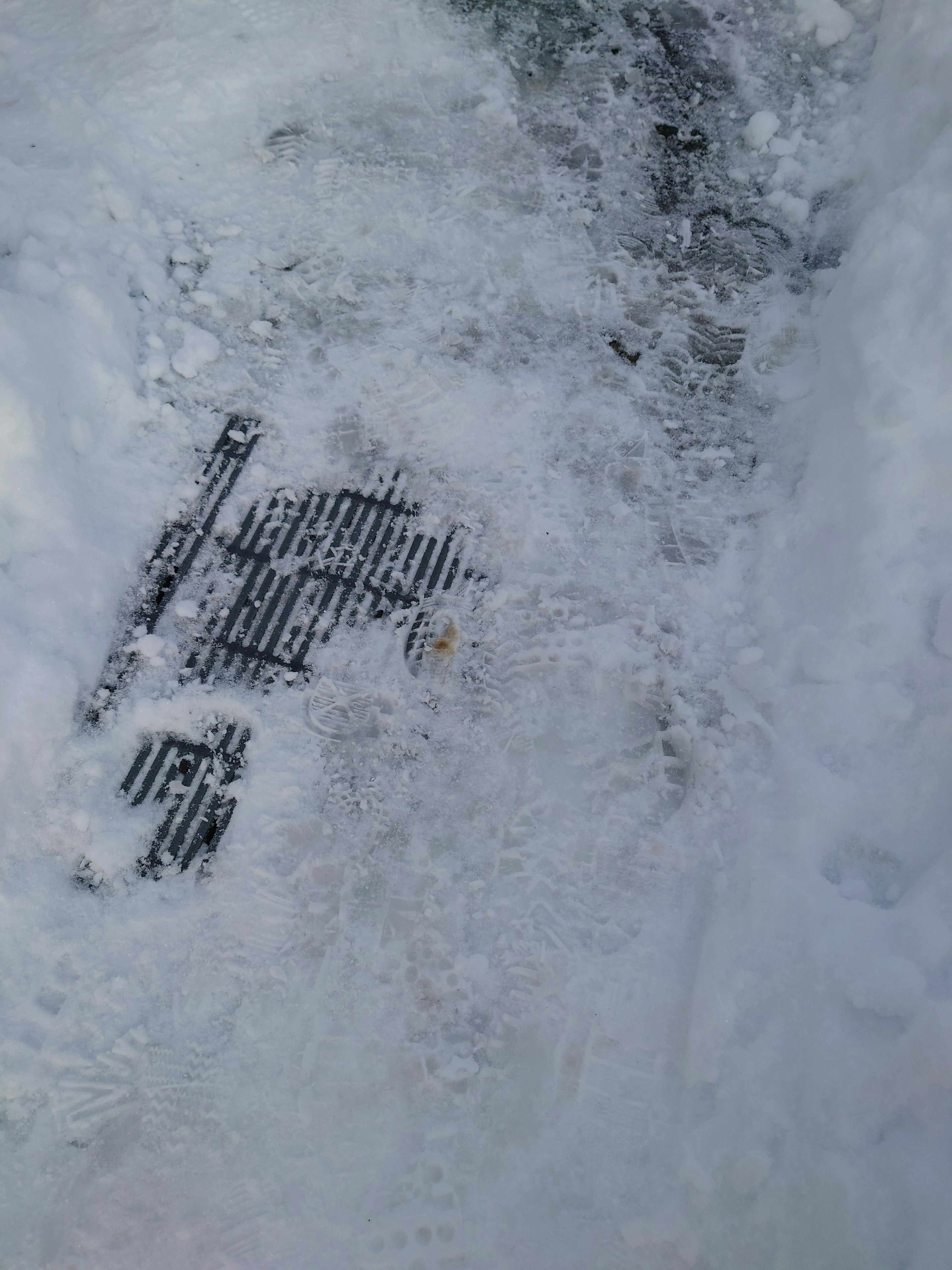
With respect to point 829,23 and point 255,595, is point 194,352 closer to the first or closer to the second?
point 255,595

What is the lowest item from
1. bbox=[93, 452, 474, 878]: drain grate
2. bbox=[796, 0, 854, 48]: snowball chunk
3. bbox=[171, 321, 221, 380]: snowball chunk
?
bbox=[93, 452, 474, 878]: drain grate

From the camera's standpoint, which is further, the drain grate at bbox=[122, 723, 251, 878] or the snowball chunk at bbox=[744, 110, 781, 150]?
the snowball chunk at bbox=[744, 110, 781, 150]

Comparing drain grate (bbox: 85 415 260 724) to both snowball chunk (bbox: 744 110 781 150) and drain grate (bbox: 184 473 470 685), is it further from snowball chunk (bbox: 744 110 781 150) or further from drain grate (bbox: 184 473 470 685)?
snowball chunk (bbox: 744 110 781 150)

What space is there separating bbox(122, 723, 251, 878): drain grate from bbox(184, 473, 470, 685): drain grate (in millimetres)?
198

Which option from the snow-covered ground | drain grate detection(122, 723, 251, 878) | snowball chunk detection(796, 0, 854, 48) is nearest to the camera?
the snow-covered ground

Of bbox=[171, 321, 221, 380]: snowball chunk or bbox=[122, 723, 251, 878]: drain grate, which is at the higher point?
bbox=[171, 321, 221, 380]: snowball chunk

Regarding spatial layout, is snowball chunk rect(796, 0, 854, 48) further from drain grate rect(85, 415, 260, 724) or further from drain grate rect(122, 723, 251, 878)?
drain grate rect(122, 723, 251, 878)

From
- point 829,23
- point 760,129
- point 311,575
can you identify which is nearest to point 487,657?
point 311,575

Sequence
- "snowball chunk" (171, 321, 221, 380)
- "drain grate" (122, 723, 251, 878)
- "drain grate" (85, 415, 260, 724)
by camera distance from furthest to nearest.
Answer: "snowball chunk" (171, 321, 221, 380)
"drain grate" (85, 415, 260, 724)
"drain grate" (122, 723, 251, 878)

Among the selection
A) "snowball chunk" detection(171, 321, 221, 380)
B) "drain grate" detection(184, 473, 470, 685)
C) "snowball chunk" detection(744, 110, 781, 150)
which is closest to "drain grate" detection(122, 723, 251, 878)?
"drain grate" detection(184, 473, 470, 685)

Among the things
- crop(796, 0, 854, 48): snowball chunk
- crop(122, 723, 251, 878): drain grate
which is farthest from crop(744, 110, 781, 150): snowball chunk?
crop(122, 723, 251, 878): drain grate

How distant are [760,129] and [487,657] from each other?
2538 mm

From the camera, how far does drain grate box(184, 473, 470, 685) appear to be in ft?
8.29

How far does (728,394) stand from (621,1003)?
201 cm
